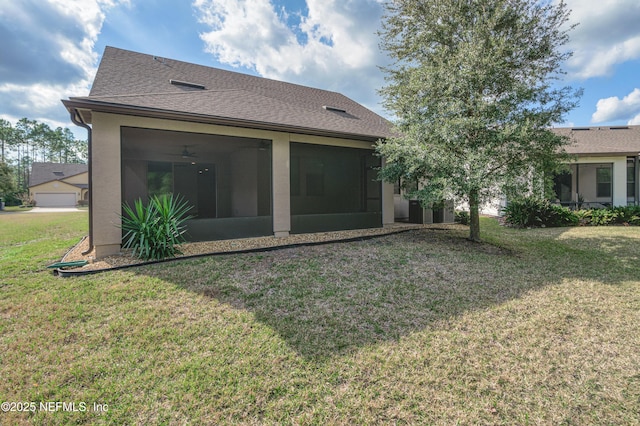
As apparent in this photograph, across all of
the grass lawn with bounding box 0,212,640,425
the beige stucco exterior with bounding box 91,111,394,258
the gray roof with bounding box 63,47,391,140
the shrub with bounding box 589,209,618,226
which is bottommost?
the grass lawn with bounding box 0,212,640,425

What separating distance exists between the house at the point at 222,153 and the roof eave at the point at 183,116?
22 millimetres

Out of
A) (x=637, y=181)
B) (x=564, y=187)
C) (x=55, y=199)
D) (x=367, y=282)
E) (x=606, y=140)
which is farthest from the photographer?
(x=55, y=199)

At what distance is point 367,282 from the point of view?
15.5ft

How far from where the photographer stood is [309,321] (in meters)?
3.49

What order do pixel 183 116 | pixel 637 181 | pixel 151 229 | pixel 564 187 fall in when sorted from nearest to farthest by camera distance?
pixel 151 229
pixel 183 116
pixel 637 181
pixel 564 187

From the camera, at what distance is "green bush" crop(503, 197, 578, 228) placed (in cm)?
1141

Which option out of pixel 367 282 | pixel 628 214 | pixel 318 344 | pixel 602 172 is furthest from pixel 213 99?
pixel 602 172

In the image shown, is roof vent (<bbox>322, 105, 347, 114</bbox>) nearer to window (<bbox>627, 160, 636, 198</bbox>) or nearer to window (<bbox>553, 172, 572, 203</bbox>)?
window (<bbox>553, 172, 572, 203</bbox>)

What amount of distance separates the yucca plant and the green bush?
1188 centimetres

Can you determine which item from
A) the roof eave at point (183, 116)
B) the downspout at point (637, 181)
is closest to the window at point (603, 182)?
the downspout at point (637, 181)

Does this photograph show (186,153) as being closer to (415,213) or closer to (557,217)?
(415,213)

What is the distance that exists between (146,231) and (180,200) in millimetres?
1502

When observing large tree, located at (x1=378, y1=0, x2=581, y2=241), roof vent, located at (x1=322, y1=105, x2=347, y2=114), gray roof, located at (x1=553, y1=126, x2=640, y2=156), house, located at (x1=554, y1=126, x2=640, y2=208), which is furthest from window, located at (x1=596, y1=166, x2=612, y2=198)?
roof vent, located at (x1=322, y1=105, x2=347, y2=114)

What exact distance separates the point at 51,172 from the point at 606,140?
2246 inches
